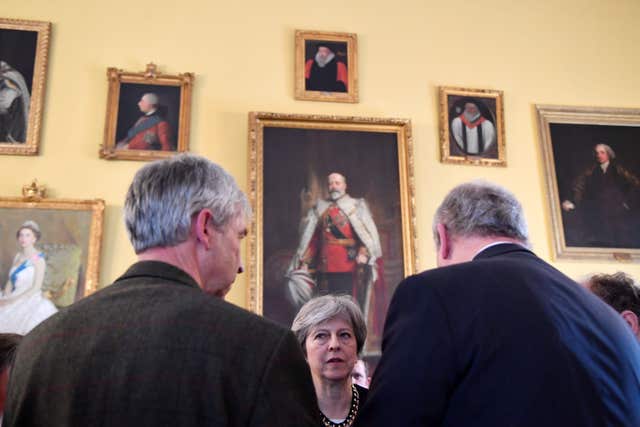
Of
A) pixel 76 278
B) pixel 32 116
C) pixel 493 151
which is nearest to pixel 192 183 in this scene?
pixel 76 278

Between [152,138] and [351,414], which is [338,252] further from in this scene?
[351,414]

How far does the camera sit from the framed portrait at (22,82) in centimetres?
720

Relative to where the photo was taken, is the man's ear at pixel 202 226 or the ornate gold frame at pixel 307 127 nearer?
the man's ear at pixel 202 226

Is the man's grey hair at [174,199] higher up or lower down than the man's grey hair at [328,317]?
higher up

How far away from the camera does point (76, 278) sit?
6844mm

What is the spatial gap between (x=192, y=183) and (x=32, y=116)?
5792 millimetres

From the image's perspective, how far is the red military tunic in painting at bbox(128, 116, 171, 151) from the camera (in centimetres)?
739

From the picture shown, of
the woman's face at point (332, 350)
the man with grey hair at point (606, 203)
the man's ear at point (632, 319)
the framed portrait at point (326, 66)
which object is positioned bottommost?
the woman's face at point (332, 350)

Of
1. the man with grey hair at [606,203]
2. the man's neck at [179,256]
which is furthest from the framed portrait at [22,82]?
the man with grey hair at [606,203]

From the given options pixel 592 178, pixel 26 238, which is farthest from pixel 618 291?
pixel 26 238

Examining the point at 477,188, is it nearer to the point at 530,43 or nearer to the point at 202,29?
the point at 202,29

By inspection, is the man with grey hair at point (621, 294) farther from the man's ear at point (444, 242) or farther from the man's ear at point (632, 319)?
the man's ear at point (444, 242)

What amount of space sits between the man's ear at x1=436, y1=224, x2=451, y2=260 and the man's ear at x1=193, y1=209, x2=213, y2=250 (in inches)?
42.0

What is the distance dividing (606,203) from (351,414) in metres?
5.49
